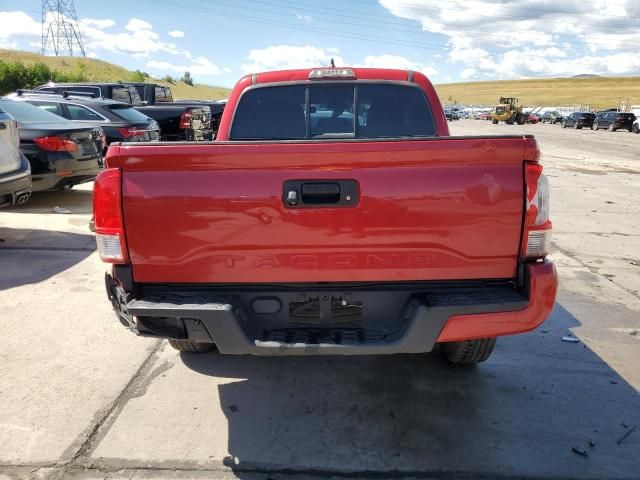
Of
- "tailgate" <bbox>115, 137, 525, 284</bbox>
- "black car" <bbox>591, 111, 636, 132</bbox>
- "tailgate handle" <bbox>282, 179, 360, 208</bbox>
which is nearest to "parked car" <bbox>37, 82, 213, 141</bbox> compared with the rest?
"tailgate" <bbox>115, 137, 525, 284</bbox>

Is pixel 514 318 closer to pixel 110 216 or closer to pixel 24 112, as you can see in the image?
pixel 110 216

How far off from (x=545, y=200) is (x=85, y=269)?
15.7ft

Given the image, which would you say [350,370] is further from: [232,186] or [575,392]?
[232,186]

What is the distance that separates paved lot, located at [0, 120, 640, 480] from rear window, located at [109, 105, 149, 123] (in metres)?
6.60

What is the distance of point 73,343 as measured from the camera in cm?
401

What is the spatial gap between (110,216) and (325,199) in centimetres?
103

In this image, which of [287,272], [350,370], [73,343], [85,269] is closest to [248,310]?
[287,272]

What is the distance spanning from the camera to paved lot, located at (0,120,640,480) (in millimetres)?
2715

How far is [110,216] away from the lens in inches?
100

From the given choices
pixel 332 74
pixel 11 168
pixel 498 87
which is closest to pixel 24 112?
pixel 11 168

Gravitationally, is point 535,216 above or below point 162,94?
below

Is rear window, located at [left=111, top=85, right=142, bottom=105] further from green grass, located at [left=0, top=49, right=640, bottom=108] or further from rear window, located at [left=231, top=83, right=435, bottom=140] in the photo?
green grass, located at [left=0, top=49, right=640, bottom=108]

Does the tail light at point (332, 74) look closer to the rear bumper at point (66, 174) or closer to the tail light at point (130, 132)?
the rear bumper at point (66, 174)

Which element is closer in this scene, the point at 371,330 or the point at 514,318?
the point at 514,318
